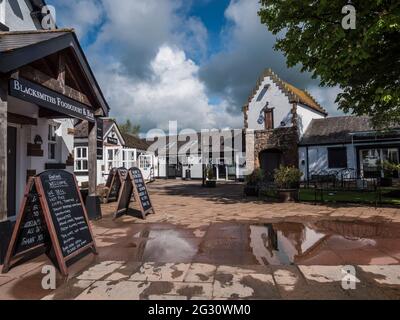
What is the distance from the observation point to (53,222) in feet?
14.7

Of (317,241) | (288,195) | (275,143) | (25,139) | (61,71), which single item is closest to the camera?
(317,241)

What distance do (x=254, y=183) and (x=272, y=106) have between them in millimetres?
11721

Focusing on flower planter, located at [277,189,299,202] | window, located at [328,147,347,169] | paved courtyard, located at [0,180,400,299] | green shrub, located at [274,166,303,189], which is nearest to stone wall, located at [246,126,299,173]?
A: window, located at [328,147,347,169]

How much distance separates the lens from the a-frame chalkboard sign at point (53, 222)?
14.5ft

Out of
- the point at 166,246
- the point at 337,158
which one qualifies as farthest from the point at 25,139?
the point at 337,158

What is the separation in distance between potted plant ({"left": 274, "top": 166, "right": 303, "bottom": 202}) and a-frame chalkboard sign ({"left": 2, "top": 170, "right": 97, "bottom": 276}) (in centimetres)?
826

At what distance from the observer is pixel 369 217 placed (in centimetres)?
833

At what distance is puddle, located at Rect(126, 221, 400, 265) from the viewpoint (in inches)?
193

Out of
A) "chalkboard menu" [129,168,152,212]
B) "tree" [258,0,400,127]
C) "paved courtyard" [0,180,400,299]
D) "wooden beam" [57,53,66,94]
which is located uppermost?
"tree" [258,0,400,127]

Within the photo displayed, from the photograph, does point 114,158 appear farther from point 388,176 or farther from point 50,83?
point 388,176

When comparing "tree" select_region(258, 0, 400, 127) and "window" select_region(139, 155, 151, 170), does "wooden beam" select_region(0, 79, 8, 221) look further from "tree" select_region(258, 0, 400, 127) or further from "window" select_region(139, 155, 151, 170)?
"window" select_region(139, 155, 151, 170)

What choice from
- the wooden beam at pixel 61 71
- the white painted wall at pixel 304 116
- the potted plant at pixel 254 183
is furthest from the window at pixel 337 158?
the wooden beam at pixel 61 71

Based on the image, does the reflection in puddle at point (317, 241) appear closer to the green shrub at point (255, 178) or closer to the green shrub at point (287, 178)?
the green shrub at point (287, 178)
